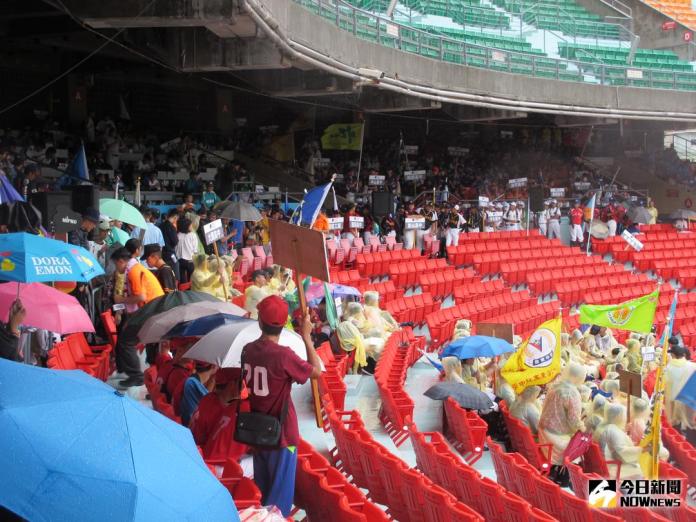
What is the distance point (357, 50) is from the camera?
18.2m

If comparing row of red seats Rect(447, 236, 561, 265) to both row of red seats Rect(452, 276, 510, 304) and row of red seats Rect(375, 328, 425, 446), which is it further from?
row of red seats Rect(375, 328, 425, 446)

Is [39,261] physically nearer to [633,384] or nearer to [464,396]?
[464,396]

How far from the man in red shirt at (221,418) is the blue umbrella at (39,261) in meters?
1.66

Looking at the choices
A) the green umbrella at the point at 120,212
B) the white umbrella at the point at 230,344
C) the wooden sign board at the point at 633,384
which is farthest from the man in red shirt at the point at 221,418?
the green umbrella at the point at 120,212

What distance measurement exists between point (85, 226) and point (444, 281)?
8.93m

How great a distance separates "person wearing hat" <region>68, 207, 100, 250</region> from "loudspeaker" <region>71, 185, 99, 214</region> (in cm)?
5

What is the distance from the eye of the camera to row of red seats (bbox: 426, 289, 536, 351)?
46.6 feet

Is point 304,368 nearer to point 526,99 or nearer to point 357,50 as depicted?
point 357,50

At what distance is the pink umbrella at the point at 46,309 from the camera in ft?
22.0

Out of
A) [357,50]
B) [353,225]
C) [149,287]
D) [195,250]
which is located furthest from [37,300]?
[357,50]

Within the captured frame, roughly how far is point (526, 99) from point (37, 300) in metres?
18.4

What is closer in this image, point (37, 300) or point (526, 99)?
point (37, 300)

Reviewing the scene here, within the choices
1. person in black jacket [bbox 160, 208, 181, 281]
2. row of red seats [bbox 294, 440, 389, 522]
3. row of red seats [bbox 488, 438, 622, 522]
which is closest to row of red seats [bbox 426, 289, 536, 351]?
person in black jacket [bbox 160, 208, 181, 281]

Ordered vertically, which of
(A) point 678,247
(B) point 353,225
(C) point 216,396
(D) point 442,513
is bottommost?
(A) point 678,247
